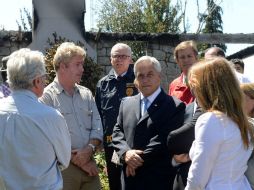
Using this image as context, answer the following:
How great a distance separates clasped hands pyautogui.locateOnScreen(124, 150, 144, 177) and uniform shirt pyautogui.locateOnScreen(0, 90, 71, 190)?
0.95 meters

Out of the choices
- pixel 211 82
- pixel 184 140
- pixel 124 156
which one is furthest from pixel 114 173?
pixel 211 82

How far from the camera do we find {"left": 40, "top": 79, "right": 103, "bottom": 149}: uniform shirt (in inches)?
164

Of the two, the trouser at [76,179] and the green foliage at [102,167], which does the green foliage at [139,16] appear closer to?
the green foliage at [102,167]

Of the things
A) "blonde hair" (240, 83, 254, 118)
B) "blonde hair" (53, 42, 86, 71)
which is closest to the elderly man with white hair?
"blonde hair" (53, 42, 86, 71)

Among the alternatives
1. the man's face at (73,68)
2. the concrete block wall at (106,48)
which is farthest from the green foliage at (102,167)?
the concrete block wall at (106,48)

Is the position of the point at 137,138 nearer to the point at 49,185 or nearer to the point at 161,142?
the point at 161,142

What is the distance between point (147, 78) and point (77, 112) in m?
0.68

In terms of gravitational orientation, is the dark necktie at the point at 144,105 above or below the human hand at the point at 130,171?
above

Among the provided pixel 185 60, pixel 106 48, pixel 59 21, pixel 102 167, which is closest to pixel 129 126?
pixel 185 60

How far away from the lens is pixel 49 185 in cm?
308

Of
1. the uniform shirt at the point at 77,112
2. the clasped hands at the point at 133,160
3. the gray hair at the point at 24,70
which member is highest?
the gray hair at the point at 24,70

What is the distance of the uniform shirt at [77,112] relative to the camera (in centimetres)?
417

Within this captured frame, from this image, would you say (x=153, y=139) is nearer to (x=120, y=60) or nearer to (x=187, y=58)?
(x=187, y=58)

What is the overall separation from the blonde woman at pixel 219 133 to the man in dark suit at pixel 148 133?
1.07 m
